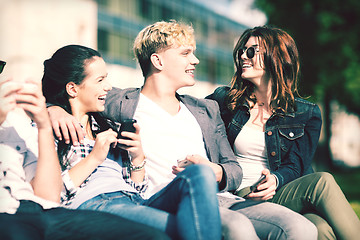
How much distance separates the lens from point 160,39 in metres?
3.78

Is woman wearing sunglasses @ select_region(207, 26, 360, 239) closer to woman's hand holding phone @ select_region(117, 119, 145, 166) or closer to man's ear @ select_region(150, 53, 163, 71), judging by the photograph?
man's ear @ select_region(150, 53, 163, 71)

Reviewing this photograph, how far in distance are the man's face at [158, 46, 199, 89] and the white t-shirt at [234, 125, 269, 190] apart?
0.71m

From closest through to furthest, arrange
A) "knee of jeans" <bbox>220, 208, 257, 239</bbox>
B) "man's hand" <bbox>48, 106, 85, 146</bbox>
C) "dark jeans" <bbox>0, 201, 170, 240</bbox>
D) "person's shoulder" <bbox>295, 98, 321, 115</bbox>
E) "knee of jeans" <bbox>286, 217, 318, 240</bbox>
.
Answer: "dark jeans" <bbox>0, 201, 170, 240</bbox> < "knee of jeans" <bbox>220, 208, 257, 239</bbox> < "knee of jeans" <bbox>286, 217, 318, 240</bbox> < "man's hand" <bbox>48, 106, 85, 146</bbox> < "person's shoulder" <bbox>295, 98, 321, 115</bbox>

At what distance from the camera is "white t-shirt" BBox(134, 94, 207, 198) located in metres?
3.37

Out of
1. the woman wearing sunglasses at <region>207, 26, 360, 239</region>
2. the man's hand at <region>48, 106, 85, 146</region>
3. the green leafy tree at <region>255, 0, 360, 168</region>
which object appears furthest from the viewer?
the green leafy tree at <region>255, 0, 360, 168</region>

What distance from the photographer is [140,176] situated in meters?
3.23

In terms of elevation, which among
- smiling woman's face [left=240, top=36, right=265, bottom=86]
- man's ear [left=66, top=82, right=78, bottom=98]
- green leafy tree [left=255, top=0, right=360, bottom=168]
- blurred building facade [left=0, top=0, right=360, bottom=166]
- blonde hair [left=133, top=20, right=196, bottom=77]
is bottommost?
blurred building facade [left=0, top=0, right=360, bottom=166]

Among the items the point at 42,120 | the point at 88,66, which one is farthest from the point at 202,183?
the point at 88,66

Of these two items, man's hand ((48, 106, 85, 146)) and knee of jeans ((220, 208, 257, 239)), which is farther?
man's hand ((48, 106, 85, 146))

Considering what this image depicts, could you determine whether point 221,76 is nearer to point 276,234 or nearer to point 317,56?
point 317,56

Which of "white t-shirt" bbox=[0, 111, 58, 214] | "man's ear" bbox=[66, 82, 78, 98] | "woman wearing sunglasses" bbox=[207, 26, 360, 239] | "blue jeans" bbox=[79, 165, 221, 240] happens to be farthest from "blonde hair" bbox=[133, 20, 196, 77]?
"blue jeans" bbox=[79, 165, 221, 240]

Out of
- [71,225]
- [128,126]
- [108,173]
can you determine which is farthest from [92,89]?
[71,225]

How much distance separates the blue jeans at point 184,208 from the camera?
8.08ft

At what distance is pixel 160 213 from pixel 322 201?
1.35 meters
